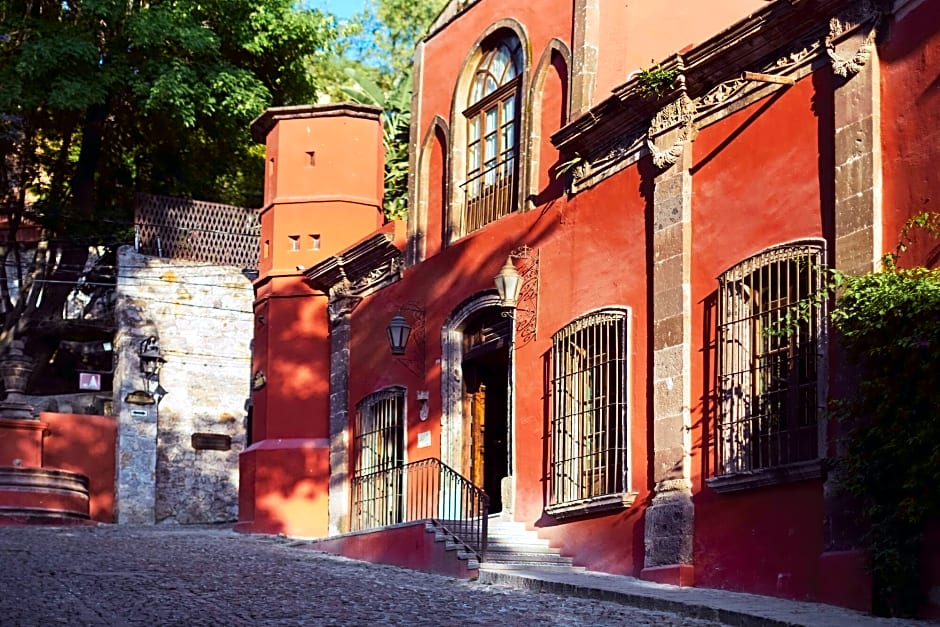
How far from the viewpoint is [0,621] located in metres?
10.1

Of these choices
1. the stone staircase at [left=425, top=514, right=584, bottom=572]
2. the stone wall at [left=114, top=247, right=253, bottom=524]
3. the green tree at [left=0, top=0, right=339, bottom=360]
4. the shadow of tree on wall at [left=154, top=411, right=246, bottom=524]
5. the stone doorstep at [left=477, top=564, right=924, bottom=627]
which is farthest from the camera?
the green tree at [left=0, top=0, right=339, bottom=360]

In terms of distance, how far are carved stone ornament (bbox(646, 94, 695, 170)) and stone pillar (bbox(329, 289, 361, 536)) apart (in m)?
7.28

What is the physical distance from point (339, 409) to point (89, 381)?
361 inches

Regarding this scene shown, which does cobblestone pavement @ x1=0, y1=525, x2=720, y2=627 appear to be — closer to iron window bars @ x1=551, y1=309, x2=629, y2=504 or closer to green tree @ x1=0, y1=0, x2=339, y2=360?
iron window bars @ x1=551, y1=309, x2=629, y2=504

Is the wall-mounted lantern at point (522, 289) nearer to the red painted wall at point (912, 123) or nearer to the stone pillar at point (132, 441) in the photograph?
the red painted wall at point (912, 123)

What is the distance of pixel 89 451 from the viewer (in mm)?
25688

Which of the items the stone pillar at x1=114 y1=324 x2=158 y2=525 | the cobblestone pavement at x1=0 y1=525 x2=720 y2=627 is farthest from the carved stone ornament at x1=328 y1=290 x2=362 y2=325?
the stone pillar at x1=114 y1=324 x2=158 y2=525

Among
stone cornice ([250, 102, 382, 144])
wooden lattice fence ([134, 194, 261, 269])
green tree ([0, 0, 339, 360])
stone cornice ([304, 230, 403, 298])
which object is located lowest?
stone cornice ([304, 230, 403, 298])

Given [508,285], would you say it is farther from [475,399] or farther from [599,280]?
[475,399]

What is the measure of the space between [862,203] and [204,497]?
17502 millimetres

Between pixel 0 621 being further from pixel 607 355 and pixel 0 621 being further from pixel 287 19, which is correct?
pixel 287 19

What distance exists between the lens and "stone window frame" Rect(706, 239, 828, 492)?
476 inches

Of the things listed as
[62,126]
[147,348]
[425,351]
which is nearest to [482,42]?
[425,351]

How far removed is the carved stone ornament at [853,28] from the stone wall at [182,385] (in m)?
16.9
